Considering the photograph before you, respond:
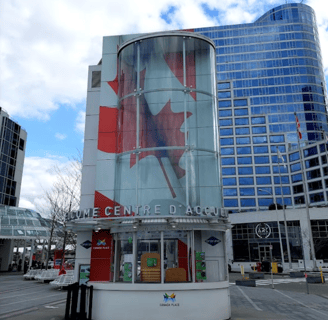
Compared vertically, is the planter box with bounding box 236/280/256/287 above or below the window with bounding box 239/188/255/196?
below

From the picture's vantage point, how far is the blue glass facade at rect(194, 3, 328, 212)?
301 ft

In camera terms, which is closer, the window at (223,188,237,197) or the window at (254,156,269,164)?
the window at (223,188,237,197)

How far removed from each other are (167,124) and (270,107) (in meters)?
90.8

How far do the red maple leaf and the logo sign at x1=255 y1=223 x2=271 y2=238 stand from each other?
44.8 metres

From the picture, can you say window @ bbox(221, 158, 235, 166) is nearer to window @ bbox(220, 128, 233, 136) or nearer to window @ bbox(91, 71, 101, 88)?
window @ bbox(220, 128, 233, 136)

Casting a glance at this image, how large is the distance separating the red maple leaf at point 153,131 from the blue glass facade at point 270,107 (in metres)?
76.5

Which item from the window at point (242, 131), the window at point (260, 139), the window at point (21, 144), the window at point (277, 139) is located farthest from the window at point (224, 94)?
the window at point (21, 144)

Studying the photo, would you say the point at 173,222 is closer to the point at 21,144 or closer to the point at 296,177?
the point at 21,144

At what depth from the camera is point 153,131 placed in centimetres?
1570

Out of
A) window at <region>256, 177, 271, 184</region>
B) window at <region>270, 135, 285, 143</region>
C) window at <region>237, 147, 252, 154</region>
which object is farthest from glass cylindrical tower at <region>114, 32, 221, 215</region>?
window at <region>270, 135, 285, 143</region>

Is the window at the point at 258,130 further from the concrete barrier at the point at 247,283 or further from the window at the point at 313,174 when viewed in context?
the concrete barrier at the point at 247,283

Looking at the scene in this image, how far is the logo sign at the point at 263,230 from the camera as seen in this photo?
5584cm

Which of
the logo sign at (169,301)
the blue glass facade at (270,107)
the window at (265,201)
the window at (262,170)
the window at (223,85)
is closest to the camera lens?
the logo sign at (169,301)

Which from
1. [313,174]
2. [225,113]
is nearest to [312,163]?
[313,174]
